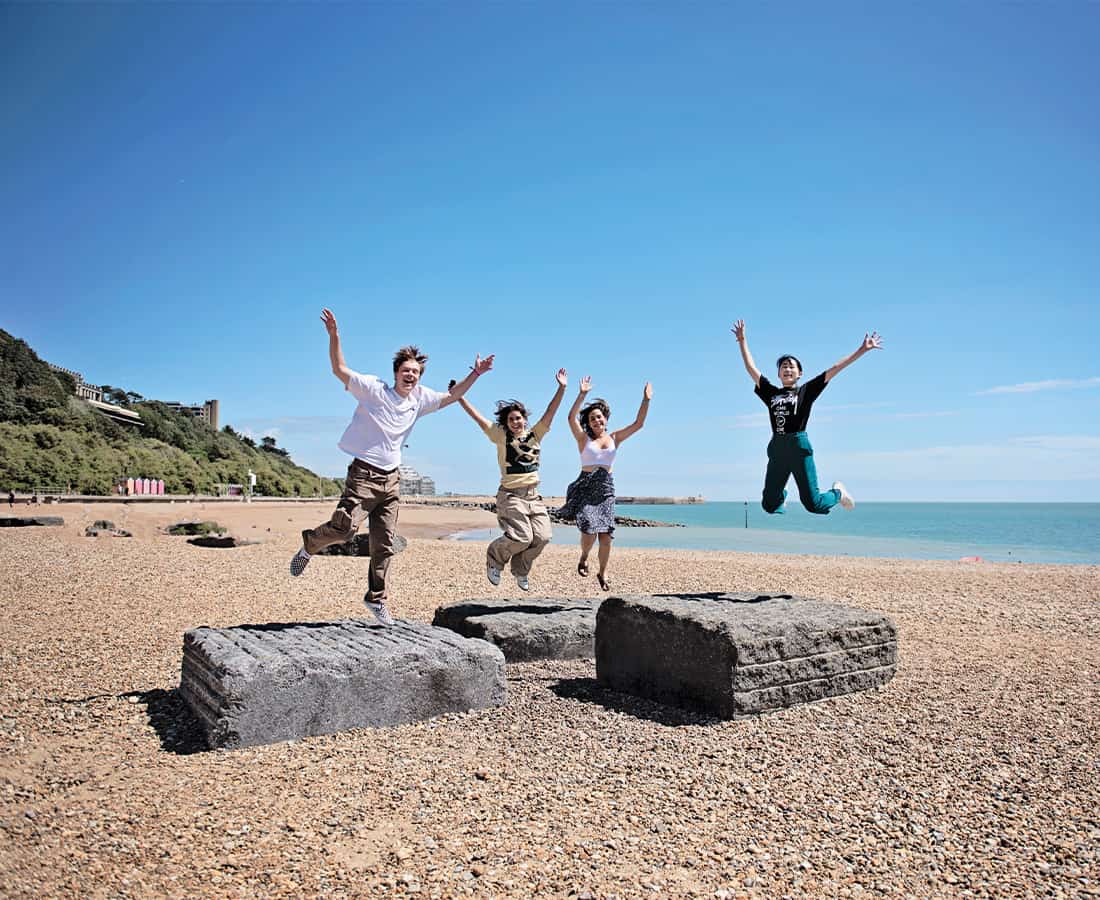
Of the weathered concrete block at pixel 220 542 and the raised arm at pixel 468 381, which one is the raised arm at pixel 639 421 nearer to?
the raised arm at pixel 468 381

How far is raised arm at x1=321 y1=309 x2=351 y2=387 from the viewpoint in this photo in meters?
6.54

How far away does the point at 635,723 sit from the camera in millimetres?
5379

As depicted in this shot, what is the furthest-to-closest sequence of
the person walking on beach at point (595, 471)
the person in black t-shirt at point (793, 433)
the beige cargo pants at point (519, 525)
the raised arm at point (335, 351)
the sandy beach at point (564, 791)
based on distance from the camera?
the person walking on beach at point (595, 471), the beige cargo pants at point (519, 525), the person in black t-shirt at point (793, 433), the raised arm at point (335, 351), the sandy beach at point (564, 791)

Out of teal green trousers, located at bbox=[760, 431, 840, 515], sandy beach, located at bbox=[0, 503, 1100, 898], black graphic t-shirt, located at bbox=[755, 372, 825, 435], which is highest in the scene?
black graphic t-shirt, located at bbox=[755, 372, 825, 435]

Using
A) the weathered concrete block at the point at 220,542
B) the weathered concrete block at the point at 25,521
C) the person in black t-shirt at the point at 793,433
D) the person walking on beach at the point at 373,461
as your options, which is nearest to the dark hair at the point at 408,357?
the person walking on beach at the point at 373,461

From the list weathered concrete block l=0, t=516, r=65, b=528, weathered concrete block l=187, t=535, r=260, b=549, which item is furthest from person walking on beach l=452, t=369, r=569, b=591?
weathered concrete block l=0, t=516, r=65, b=528

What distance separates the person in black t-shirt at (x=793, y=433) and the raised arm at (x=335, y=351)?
4167 millimetres

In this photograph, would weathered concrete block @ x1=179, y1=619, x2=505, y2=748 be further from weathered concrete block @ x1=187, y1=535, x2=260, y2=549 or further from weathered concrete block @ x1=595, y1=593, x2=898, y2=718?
weathered concrete block @ x1=187, y1=535, x2=260, y2=549

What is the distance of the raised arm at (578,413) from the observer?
30.4ft

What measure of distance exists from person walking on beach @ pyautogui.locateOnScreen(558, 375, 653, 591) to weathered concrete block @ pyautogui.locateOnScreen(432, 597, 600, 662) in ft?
6.21

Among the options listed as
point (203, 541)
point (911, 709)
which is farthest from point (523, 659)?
point (203, 541)

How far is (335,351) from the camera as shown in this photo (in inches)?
261

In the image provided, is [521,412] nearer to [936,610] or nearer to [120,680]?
[120,680]

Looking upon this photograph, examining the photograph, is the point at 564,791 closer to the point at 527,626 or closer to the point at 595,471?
the point at 527,626
